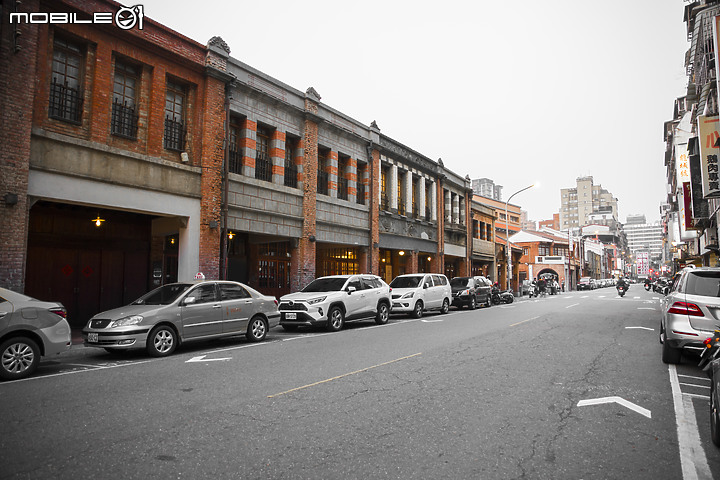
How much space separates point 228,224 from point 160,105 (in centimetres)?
464

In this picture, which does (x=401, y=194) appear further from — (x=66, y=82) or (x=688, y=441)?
(x=688, y=441)

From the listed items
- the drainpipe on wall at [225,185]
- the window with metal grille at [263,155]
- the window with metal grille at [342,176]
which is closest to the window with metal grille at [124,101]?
the drainpipe on wall at [225,185]

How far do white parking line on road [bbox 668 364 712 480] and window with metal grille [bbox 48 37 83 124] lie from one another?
15.0 metres

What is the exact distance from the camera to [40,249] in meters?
13.6

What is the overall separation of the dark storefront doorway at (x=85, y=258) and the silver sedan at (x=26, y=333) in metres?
7.03

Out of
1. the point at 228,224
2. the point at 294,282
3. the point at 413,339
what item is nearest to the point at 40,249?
the point at 228,224

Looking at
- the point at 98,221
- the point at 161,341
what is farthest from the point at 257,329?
Answer: the point at 98,221

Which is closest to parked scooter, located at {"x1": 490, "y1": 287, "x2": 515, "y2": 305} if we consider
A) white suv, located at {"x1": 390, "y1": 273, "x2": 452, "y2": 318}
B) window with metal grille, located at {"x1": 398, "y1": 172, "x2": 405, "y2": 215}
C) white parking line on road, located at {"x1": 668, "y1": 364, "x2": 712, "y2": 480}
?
white suv, located at {"x1": 390, "y1": 273, "x2": 452, "y2": 318}

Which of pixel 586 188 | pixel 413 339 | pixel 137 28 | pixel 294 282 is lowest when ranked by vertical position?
pixel 413 339

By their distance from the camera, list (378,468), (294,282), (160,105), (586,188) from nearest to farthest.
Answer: (378,468) < (160,105) < (294,282) < (586,188)

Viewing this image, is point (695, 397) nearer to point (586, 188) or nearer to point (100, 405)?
point (100, 405)

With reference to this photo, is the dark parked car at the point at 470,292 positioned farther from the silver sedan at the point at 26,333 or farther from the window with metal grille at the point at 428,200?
the silver sedan at the point at 26,333

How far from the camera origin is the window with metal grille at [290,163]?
2012 centimetres

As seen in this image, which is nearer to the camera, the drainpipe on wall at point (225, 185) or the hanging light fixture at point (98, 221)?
the hanging light fixture at point (98, 221)
